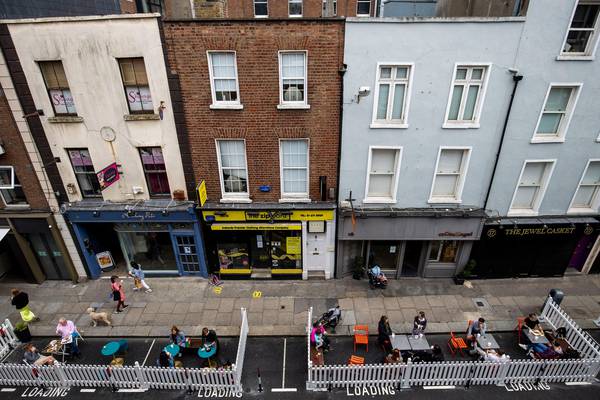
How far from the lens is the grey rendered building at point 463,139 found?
11.5 meters

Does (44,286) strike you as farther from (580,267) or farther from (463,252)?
(580,267)

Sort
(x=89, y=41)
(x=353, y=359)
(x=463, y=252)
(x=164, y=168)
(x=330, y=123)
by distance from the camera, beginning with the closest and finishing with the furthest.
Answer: (x=353, y=359) < (x=89, y=41) < (x=330, y=123) < (x=164, y=168) < (x=463, y=252)

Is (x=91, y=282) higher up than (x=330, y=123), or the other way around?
(x=330, y=123)

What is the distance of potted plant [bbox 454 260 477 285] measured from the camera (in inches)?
585

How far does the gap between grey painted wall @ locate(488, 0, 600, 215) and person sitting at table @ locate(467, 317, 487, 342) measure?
5438mm

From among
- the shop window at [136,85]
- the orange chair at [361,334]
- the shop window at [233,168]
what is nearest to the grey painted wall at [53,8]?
the shop window at [136,85]

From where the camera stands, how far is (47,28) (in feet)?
38.3

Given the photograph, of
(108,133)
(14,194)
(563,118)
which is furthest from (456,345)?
(14,194)

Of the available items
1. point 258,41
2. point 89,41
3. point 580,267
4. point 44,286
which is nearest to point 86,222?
point 44,286

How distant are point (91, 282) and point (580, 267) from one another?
25121mm

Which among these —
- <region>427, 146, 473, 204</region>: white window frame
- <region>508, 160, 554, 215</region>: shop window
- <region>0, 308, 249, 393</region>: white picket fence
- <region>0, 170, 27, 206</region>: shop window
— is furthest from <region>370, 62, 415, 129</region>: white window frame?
<region>0, 170, 27, 206</region>: shop window

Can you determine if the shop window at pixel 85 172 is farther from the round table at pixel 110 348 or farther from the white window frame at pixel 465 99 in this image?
the white window frame at pixel 465 99

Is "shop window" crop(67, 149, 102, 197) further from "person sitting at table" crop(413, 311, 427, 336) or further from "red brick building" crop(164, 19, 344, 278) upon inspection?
"person sitting at table" crop(413, 311, 427, 336)

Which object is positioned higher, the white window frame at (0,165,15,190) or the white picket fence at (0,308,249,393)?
the white window frame at (0,165,15,190)
